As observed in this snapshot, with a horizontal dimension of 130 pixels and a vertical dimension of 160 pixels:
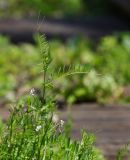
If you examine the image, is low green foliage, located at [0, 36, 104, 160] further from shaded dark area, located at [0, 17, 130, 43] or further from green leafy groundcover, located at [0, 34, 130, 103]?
shaded dark area, located at [0, 17, 130, 43]

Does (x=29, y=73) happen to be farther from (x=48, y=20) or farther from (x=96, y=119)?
(x=48, y=20)

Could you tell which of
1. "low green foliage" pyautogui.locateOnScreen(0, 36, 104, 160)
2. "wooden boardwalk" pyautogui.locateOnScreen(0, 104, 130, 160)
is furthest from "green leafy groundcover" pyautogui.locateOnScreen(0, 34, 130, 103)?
"low green foliage" pyautogui.locateOnScreen(0, 36, 104, 160)

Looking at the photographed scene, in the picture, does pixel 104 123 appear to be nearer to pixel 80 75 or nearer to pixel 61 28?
pixel 80 75

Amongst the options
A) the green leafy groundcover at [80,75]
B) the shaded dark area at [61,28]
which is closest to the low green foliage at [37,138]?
the green leafy groundcover at [80,75]

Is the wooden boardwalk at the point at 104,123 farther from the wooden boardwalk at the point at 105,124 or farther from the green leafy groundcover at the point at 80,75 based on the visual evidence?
the green leafy groundcover at the point at 80,75

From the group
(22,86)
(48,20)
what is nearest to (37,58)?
(22,86)

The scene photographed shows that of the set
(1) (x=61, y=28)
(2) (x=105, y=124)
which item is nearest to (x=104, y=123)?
(2) (x=105, y=124)
